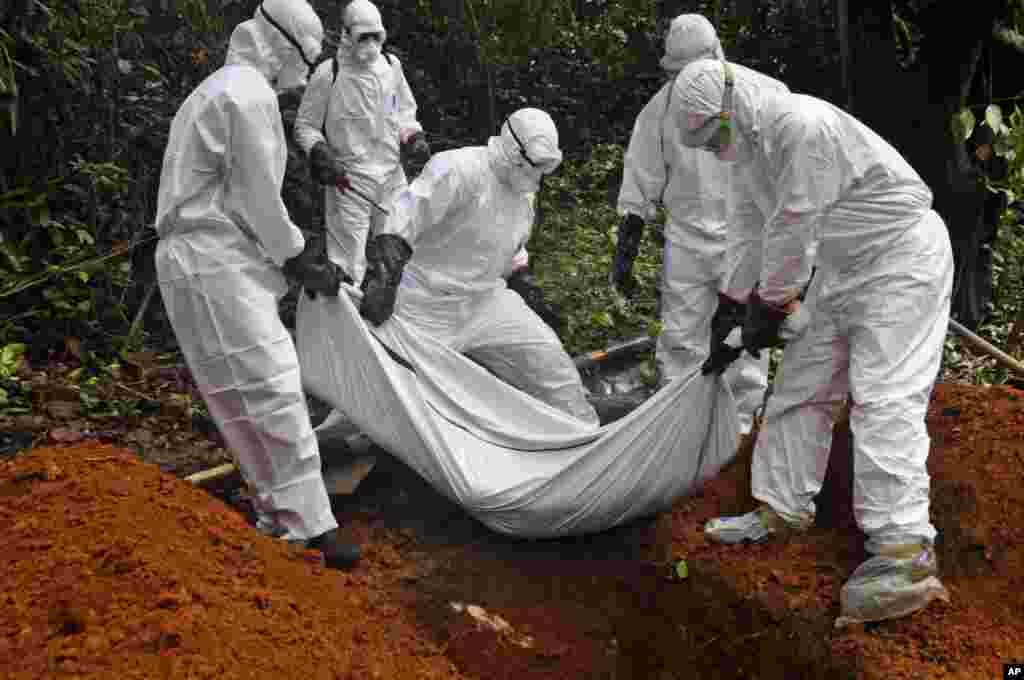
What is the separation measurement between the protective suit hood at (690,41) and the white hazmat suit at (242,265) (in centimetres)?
200

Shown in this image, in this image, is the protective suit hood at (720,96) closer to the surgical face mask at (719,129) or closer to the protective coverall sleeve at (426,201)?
the surgical face mask at (719,129)

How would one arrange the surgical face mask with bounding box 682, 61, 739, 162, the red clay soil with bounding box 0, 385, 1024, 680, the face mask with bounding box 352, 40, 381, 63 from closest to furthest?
the red clay soil with bounding box 0, 385, 1024, 680, the surgical face mask with bounding box 682, 61, 739, 162, the face mask with bounding box 352, 40, 381, 63

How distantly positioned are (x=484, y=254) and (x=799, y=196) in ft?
5.11

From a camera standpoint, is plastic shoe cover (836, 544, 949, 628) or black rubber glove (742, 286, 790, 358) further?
black rubber glove (742, 286, 790, 358)

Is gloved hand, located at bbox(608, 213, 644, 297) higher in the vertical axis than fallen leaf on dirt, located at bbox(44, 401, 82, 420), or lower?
higher

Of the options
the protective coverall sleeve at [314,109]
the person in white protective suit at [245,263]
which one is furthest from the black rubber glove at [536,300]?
the person in white protective suit at [245,263]

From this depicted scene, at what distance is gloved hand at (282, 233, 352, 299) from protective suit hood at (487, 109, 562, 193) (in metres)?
0.98

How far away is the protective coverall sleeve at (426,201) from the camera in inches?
149

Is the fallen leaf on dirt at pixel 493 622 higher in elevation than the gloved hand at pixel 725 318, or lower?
lower

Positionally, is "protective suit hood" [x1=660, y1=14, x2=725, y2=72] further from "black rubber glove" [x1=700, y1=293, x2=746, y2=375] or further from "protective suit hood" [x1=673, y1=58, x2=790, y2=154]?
"black rubber glove" [x1=700, y1=293, x2=746, y2=375]

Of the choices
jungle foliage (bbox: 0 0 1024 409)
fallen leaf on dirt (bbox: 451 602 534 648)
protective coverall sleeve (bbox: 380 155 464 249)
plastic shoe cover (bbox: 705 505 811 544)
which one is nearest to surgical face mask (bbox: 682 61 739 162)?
protective coverall sleeve (bbox: 380 155 464 249)

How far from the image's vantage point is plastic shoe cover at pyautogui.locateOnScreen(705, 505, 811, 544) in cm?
342

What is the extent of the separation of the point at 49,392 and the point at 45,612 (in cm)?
252

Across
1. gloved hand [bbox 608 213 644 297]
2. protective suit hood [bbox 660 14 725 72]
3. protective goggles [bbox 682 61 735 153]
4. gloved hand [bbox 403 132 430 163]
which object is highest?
protective suit hood [bbox 660 14 725 72]
